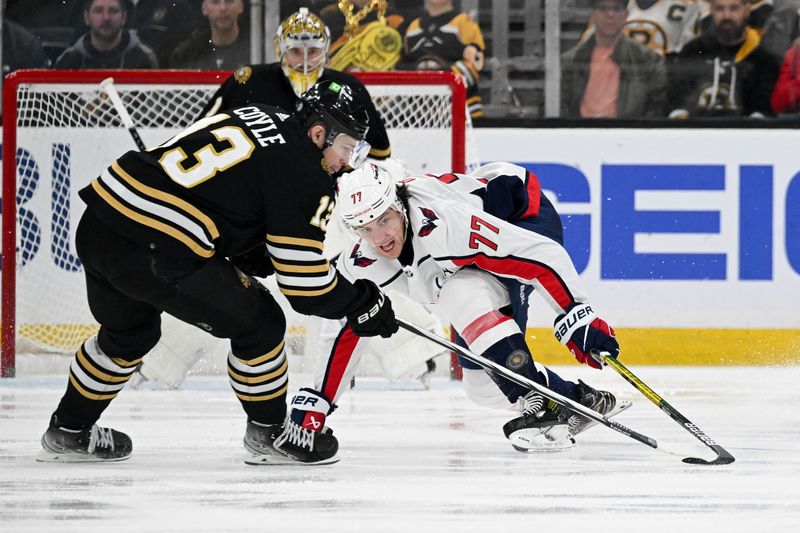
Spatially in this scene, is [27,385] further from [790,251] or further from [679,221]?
[790,251]

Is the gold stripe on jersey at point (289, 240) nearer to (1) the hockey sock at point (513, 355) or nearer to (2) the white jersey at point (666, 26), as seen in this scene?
(1) the hockey sock at point (513, 355)

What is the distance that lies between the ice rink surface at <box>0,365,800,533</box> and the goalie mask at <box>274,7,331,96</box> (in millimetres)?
946

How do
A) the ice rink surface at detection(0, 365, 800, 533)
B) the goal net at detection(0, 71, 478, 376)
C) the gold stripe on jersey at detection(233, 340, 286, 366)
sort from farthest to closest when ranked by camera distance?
the goal net at detection(0, 71, 478, 376), the gold stripe on jersey at detection(233, 340, 286, 366), the ice rink surface at detection(0, 365, 800, 533)

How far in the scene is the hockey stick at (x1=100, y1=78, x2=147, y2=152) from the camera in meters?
4.20

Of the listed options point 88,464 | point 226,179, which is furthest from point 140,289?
point 88,464

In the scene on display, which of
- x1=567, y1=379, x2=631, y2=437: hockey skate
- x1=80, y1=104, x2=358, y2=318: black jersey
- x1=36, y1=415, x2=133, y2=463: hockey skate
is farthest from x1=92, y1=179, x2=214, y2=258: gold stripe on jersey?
x1=567, y1=379, x2=631, y2=437: hockey skate

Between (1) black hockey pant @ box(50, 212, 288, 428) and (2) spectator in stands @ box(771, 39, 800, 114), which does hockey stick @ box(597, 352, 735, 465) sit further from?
(2) spectator in stands @ box(771, 39, 800, 114)

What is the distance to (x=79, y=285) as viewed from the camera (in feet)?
14.9

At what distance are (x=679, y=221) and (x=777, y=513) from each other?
2.65 meters

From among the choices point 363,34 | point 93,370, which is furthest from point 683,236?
point 93,370

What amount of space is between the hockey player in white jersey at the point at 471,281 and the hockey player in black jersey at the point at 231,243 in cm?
14

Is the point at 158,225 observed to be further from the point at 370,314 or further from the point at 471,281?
the point at 471,281

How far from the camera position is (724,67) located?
16.1ft

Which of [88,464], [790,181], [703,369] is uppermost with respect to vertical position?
[790,181]
